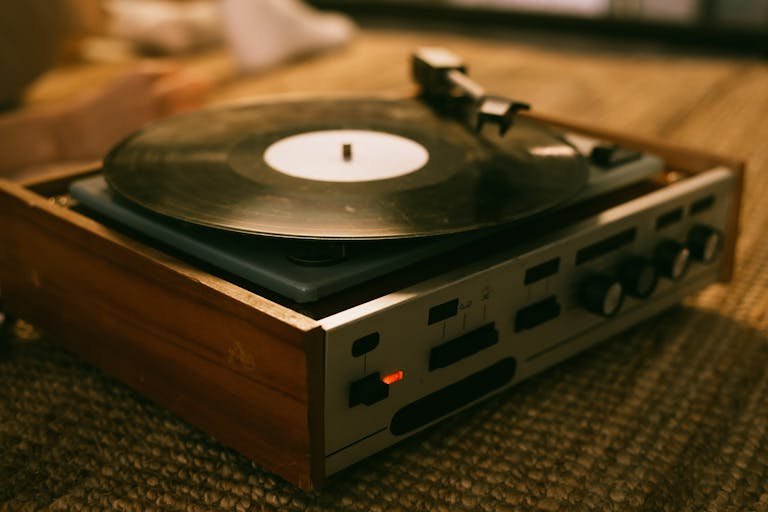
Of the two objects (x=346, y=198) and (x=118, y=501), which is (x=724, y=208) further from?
(x=118, y=501)

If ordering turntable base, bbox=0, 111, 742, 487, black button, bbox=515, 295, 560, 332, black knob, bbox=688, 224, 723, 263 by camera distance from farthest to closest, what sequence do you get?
black knob, bbox=688, 224, 723, 263 → black button, bbox=515, 295, 560, 332 → turntable base, bbox=0, 111, 742, 487

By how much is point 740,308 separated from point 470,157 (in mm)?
391

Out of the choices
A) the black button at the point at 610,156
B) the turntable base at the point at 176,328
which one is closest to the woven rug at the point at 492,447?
the turntable base at the point at 176,328

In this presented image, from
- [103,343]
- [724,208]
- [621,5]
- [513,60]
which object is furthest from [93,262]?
[621,5]

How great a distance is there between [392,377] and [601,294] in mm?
224

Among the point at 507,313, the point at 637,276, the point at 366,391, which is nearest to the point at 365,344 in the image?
the point at 366,391

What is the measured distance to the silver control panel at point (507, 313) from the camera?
0.62 m

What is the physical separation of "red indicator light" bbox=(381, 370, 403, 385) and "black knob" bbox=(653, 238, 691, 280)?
1.04 feet

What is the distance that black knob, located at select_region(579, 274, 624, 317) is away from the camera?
2.48 ft

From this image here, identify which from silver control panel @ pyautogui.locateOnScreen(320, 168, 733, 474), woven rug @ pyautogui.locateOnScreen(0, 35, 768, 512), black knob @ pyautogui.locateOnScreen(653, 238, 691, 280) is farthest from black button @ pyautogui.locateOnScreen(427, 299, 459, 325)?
black knob @ pyautogui.locateOnScreen(653, 238, 691, 280)

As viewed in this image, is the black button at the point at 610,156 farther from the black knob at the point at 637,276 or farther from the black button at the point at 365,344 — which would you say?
the black button at the point at 365,344

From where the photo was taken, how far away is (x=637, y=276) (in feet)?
2.59

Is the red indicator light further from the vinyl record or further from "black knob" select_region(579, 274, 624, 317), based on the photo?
"black knob" select_region(579, 274, 624, 317)

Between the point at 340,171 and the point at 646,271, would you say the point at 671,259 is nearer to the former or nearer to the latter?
the point at 646,271
